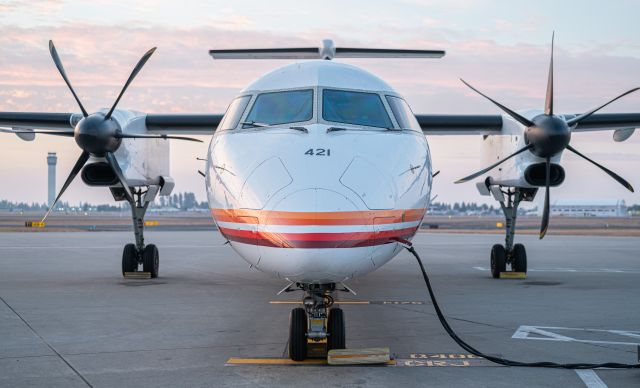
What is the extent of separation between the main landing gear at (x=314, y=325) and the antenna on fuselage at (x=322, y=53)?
8.74m

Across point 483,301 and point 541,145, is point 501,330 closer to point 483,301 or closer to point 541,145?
point 483,301

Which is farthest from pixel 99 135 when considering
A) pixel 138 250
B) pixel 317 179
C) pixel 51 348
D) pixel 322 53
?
pixel 317 179

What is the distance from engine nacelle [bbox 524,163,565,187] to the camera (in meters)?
14.7

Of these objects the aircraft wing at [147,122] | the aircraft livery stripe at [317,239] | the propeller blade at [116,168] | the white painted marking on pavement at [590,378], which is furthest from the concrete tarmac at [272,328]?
the aircraft wing at [147,122]

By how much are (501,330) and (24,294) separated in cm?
829

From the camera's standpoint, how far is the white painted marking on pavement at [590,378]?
6051mm

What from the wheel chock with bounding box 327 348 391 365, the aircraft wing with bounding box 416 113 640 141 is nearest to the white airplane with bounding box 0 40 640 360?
the wheel chock with bounding box 327 348 391 365

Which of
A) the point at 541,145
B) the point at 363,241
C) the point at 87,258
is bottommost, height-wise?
the point at 87,258

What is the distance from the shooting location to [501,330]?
8.92 metres

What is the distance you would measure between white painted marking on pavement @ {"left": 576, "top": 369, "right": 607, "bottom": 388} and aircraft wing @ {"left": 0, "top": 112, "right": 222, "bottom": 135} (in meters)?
11.5

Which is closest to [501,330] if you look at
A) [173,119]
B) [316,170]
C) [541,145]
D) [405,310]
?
[405,310]

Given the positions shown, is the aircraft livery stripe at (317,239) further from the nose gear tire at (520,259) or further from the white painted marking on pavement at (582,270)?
the white painted marking on pavement at (582,270)

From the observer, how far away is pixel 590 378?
20.7 feet

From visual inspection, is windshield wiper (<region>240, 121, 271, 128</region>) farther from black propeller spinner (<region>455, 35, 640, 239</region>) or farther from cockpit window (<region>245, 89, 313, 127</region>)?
black propeller spinner (<region>455, 35, 640, 239</region>)
